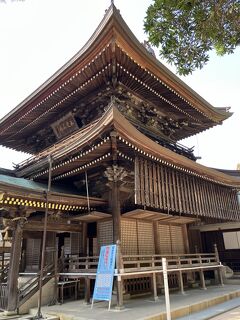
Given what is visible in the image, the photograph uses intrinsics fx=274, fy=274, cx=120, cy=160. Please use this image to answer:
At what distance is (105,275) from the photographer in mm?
7703

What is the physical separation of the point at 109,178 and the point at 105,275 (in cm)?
306

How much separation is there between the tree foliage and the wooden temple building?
→ 91.8 inches

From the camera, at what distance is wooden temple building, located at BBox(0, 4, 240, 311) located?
27.2ft

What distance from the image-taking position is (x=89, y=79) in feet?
33.8

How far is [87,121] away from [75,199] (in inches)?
157

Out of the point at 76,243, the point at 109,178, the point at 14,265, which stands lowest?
the point at 14,265

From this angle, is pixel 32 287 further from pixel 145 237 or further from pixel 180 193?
pixel 180 193

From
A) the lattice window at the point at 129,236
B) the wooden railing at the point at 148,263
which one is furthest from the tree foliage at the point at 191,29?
the lattice window at the point at 129,236

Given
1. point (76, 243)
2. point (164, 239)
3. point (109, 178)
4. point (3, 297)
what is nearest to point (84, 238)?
point (76, 243)

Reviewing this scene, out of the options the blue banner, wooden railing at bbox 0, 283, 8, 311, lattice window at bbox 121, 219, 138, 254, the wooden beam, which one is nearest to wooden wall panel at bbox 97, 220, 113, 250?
lattice window at bbox 121, 219, 138, 254

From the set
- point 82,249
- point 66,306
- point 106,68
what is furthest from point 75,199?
point 106,68

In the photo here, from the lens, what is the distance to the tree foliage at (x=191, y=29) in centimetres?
486

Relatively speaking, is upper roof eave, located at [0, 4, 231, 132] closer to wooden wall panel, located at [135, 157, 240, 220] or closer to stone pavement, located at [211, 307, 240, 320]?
wooden wall panel, located at [135, 157, 240, 220]

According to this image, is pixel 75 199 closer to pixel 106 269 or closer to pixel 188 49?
pixel 106 269
